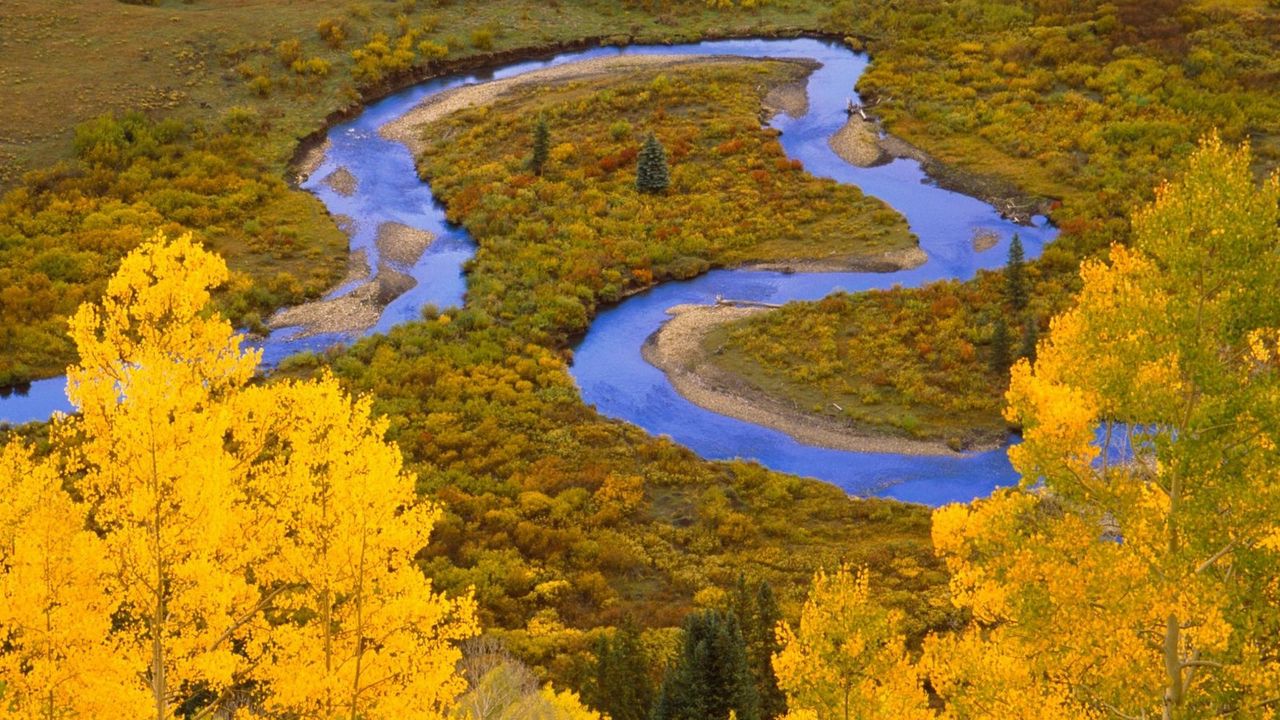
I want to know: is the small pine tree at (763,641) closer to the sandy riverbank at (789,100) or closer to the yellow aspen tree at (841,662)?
the yellow aspen tree at (841,662)

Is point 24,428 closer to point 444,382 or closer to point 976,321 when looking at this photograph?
point 444,382

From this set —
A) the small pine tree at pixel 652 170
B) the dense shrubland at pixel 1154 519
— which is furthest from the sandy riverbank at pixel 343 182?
the dense shrubland at pixel 1154 519

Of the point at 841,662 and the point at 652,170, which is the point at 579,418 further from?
the point at 841,662

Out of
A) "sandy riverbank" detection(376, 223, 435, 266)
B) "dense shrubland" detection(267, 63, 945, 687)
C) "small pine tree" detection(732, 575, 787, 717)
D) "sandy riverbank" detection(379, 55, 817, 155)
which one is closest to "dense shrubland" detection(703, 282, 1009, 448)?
"dense shrubland" detection(267, 63, 945, 687)

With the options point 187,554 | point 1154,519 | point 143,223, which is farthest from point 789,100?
point 187,554

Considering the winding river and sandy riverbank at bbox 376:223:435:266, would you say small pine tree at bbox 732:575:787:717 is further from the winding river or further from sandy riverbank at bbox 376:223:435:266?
sandy riverbank at bbox 376:223:435:266
